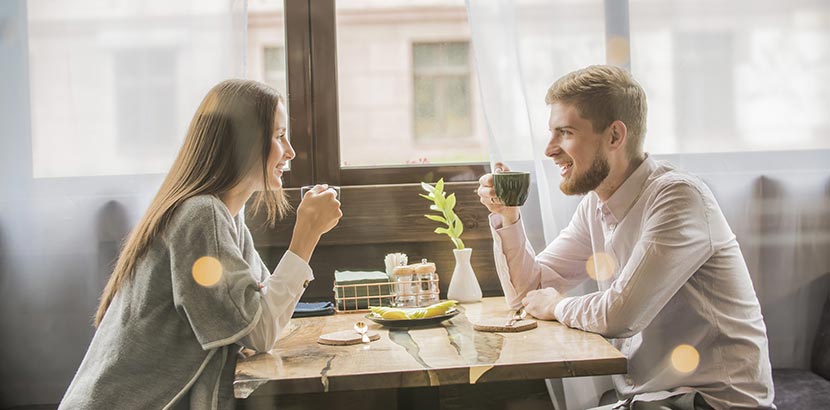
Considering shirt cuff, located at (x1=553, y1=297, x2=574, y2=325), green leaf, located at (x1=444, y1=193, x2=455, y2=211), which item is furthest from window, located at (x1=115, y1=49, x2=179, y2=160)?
shirt cuff, located at (x1=553, y1=297, x2=574, y2=325)

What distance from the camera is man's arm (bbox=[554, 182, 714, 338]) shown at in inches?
71.4

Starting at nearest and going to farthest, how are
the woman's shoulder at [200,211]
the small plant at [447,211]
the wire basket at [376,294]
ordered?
the woman's shoulder at [200,211] → the wire basket at [376,294] → the small plant at [447,211]

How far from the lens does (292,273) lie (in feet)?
5.63

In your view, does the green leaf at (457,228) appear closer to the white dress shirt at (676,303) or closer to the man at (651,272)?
the man at (651,272)

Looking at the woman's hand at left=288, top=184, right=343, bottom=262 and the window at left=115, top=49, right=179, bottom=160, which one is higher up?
the window at left=115, top=49, right=179, bottom=160

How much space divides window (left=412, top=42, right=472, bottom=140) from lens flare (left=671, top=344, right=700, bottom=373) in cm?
125

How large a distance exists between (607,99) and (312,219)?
87cm

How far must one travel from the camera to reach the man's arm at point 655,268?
1814 mm

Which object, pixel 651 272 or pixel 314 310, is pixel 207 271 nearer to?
pixel 314 310

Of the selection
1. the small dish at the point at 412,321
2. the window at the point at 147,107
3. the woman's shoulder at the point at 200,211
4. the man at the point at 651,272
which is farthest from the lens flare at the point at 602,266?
the window at the point at 147,107

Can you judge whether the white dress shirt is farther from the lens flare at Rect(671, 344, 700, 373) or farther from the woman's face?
the woman's face

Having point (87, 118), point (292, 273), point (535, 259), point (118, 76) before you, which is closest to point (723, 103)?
point (535, 259)

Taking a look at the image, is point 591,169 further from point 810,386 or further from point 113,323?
point 113,323

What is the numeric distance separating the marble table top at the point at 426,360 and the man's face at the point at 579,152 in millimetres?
414
